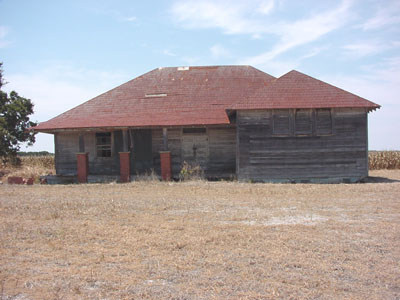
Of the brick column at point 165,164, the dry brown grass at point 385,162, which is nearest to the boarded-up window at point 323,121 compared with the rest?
the brick column at point 165,164

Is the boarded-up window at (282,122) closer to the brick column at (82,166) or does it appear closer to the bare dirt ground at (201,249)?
the bare dirt ground at (201,249)

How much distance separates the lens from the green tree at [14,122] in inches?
1033

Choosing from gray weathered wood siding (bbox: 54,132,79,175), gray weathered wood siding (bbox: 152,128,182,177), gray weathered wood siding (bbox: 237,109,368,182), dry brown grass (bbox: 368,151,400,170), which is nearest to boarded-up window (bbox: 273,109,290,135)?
gray weathered wood siding (bbox: 237,109,368,182)

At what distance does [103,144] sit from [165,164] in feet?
13.3

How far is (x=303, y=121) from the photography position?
17828mm

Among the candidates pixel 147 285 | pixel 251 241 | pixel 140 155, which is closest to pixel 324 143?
pixel 140 155

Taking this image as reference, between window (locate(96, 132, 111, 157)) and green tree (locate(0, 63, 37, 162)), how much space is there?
25.0ft

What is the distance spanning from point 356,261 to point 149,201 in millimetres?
7388

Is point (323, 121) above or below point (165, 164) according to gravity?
above

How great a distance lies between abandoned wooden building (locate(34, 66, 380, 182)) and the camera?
1781 cm

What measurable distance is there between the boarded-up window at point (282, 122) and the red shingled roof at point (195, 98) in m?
0.48

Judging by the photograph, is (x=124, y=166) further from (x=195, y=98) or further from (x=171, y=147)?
(x=195, y=98)

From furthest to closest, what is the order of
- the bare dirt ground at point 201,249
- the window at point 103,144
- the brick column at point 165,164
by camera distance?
the window at point 103,144 → the brick column at point 165,164 → the bare dirt ground at point 201,249

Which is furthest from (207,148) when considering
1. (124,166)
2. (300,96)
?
→ (300,96)
